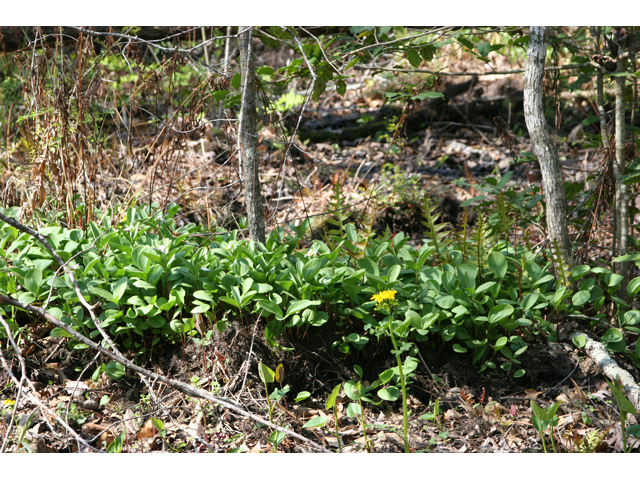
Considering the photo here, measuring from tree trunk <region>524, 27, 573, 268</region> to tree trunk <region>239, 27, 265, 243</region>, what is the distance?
1.38m

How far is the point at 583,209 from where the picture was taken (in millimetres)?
3020

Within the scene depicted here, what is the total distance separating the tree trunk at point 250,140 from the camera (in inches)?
103

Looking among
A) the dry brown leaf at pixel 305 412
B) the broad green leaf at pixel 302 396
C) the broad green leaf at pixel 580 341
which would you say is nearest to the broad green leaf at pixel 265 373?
the broad green leaf at pixel 302 396

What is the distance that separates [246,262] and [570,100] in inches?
211

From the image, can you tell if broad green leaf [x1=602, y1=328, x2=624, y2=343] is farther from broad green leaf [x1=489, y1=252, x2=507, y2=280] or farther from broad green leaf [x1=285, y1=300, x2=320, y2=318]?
broad green leaf [x1=285, y1=300, x2=320, y2=318]

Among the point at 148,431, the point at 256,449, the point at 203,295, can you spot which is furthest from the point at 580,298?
the point at 148,431

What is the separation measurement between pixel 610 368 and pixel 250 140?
2.04m

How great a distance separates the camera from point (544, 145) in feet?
8.58

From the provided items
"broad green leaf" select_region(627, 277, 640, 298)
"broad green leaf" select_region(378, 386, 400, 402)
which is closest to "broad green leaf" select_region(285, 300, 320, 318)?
"broad green leaf" select_region(378, 386, 400, 402)

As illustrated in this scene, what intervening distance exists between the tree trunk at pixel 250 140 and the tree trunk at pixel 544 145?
1384 mm

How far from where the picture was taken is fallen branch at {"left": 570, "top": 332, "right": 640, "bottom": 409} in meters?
2.20

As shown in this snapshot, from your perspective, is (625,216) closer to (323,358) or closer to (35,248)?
(323,358)

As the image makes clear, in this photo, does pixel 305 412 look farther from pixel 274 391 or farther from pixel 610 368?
pixel 610 368

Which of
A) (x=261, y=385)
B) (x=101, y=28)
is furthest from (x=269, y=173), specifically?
(x=261, y=385)
